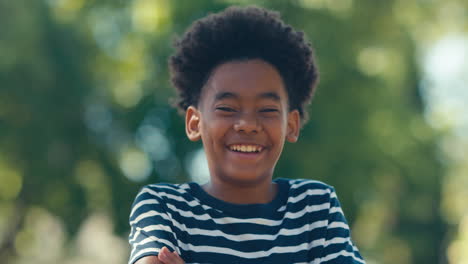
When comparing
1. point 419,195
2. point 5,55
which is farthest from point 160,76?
point 419,195

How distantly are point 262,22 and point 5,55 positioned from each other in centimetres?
952

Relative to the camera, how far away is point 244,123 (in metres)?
2.54

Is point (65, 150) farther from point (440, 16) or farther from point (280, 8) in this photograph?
point (440, 16)

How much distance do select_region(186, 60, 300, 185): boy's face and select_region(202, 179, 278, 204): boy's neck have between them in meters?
0.03

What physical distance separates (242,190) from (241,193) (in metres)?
0.01

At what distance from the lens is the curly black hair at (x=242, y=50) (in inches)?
111

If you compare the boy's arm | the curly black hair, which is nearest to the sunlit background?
the curly black hair

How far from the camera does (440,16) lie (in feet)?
52.6

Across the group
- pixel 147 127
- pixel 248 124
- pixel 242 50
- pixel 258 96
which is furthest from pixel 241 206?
pixel 147 127

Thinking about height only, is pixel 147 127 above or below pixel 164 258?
above

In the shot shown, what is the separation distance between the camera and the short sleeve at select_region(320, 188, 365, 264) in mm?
2586

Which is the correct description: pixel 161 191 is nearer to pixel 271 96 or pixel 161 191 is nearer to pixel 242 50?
pixel 271 96

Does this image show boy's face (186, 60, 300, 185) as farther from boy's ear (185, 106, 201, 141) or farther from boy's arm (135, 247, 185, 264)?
boy's arm (135, 247, 185, 264)

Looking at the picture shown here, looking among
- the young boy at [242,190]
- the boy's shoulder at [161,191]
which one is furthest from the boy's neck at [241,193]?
the boy's shoulder at [161,191]
